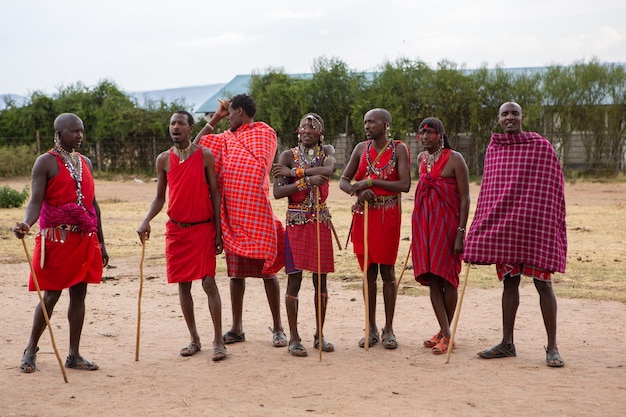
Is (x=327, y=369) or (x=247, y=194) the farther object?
(x=247, y=194)

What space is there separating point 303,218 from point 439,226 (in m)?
1.02

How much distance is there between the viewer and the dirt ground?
482cm

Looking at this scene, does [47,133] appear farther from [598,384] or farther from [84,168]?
[598,384]

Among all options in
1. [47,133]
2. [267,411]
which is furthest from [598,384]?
[47,133]

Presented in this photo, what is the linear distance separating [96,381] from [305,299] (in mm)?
3236

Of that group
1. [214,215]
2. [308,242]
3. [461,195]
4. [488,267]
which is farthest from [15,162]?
[461,195]

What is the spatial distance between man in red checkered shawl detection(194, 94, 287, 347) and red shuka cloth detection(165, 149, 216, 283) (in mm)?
202

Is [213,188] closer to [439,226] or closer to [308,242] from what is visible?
[308,242]

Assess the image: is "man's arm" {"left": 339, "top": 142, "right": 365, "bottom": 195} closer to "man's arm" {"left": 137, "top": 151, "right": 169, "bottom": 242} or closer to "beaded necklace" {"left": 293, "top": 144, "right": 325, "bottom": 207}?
"beaded necklace" {"left": 293, "top": 144, "right": 325, "bottom": 207}

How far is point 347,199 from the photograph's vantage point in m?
20.2

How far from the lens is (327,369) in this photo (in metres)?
5.65

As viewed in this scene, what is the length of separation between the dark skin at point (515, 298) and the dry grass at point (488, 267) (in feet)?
8.34

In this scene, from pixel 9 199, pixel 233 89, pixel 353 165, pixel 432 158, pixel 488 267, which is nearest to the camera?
pixel 432 158

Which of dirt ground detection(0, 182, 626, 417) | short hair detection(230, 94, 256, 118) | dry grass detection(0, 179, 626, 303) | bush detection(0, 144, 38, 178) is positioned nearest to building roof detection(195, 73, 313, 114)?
bush detection(0, 144, 38, 178)
